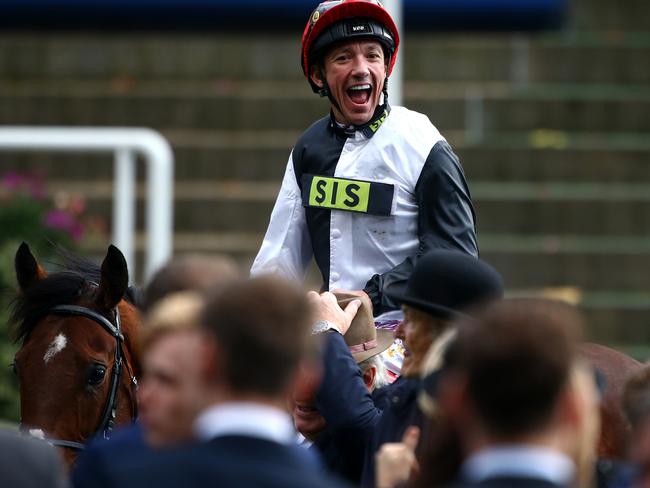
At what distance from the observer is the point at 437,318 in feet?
13.2

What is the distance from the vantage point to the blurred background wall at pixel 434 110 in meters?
12.9

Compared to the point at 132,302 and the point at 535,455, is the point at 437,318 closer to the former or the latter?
the point at 535,455

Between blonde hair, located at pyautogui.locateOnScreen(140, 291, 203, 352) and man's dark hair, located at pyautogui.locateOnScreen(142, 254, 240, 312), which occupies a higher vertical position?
blonde hair, located at pyautogui.locateOnScreen(140, 291, 203, 352)

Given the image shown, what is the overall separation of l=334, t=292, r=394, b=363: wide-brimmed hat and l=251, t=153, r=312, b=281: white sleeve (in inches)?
23.1

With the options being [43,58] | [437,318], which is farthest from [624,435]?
[43,58]

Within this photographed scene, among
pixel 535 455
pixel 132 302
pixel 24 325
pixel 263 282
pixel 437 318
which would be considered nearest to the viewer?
pixel 535 455

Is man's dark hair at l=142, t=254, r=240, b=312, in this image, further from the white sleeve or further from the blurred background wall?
the blurred background wall

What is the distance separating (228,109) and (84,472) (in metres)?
10.8

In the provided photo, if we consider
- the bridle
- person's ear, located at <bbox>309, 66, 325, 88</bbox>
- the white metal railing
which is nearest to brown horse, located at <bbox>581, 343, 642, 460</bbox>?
person's ear, located at <bbox>309, 66, 325, 88</bbox>

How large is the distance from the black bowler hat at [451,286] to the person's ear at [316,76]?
5.40ft

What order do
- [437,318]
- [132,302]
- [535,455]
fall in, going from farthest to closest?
1. [132,302]
2. [437,318]
3. [535,455]

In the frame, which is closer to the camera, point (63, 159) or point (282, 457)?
point (282, 457)

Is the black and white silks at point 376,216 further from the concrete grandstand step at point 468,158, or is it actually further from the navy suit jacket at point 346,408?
the concrete grandstand step at point 468,158

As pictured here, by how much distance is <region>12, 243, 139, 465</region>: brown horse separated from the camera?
4957 millimetres
